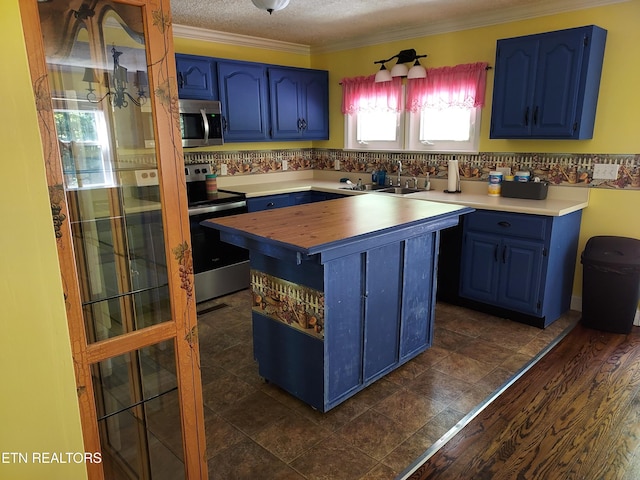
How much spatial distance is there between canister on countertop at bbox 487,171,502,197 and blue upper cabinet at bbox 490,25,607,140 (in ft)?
1.20

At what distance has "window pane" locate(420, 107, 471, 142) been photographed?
13.5 feet

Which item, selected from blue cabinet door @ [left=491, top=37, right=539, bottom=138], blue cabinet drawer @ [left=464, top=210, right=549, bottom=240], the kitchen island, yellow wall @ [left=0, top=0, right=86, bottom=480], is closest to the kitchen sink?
blue cabinet drawer @ [left=464, top=210, right=549, bottom=240]

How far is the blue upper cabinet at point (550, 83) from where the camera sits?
10.2 feet

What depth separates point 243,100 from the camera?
427cm

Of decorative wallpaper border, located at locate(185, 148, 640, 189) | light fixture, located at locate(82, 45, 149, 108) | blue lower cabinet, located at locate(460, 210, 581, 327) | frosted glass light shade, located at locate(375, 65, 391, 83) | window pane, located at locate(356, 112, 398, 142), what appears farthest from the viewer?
window pane, located at locate(356, 112, 398, 142)

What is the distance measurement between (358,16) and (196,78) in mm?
1522

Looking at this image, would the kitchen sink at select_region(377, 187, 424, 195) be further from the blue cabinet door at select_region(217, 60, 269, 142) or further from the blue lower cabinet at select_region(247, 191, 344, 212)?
the blue cabinet door at select_region(217, 60, 269, 142)

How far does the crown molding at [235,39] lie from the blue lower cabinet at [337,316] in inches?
108

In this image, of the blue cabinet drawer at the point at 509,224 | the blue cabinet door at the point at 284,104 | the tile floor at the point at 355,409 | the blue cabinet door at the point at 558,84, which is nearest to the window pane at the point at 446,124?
the blue cabinet door at the point at 558,84

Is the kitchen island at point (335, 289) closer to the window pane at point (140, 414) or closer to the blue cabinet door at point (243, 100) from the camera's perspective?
the window pane at point (140, 414)

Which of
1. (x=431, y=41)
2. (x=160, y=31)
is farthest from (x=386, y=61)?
(x=160, y=31)

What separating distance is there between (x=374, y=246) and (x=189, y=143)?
7.41ft

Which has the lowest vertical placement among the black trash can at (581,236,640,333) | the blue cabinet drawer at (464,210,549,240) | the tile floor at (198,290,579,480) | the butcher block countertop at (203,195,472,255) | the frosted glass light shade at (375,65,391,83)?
the tile floor at (198,290,579,480)

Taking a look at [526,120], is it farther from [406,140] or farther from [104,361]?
[104,361]
